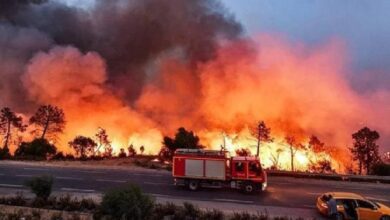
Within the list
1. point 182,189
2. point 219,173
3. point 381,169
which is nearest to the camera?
point 182,189

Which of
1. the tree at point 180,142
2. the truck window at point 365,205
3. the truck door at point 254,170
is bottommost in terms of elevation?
the truck window at point 365,205

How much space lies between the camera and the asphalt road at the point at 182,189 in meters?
27.6

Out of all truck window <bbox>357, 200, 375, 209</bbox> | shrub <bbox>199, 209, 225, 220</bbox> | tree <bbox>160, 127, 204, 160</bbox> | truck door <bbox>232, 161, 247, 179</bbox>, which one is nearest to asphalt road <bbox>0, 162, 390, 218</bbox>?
truck door <bbox>232, 161, 247, 179</bbox>

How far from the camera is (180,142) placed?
54031mm

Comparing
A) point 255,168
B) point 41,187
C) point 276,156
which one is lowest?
point 41,187

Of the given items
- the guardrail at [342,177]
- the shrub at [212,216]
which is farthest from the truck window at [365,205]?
the guardrail at [342,177]

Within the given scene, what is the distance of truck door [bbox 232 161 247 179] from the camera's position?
31.2 m

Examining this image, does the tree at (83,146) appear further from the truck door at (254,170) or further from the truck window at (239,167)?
the truck door at (254,170)

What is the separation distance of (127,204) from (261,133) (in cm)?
4132

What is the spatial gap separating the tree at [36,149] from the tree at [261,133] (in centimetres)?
2467

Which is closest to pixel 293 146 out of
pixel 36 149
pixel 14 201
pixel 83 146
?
pixel 83 146

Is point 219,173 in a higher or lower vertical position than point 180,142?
lower

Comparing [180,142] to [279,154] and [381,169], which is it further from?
[381,169]

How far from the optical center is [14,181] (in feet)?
103
